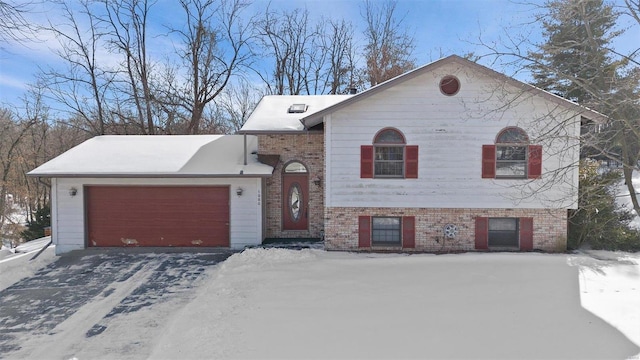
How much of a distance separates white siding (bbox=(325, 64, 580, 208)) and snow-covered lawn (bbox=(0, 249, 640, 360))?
6.36 ft

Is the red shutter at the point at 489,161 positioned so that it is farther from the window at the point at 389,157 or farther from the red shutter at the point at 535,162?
the window at the point at 389,157

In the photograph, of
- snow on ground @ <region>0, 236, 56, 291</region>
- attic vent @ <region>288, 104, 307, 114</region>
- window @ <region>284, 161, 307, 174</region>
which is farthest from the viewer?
attic vent @ <region>288, 104, 307, 114</region>

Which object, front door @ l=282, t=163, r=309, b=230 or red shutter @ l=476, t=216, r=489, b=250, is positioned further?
front door @ l=282, t=163, r=309, b=230

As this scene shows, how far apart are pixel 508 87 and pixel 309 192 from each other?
6.78m

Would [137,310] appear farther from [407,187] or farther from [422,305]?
[407,187]

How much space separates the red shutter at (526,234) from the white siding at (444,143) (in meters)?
0.51

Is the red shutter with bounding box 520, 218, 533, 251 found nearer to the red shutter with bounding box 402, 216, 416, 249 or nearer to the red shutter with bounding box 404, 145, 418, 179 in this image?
the red shutter with bounding box 402, 216, 416, 249

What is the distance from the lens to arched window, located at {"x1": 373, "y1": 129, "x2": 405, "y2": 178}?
9.40 meters

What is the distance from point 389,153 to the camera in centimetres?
953

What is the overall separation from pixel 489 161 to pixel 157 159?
34.6 feet

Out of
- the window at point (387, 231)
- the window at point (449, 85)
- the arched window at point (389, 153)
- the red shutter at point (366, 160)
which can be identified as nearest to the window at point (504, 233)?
the window at point (387, 231)

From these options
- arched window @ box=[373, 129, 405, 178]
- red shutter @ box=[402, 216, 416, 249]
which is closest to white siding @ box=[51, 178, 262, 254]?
arched window @ box=[373, 129, 405, 178]

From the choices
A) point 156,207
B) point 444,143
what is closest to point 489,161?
point 444,143

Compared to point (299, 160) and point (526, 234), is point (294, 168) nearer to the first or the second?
point (299, 160)
